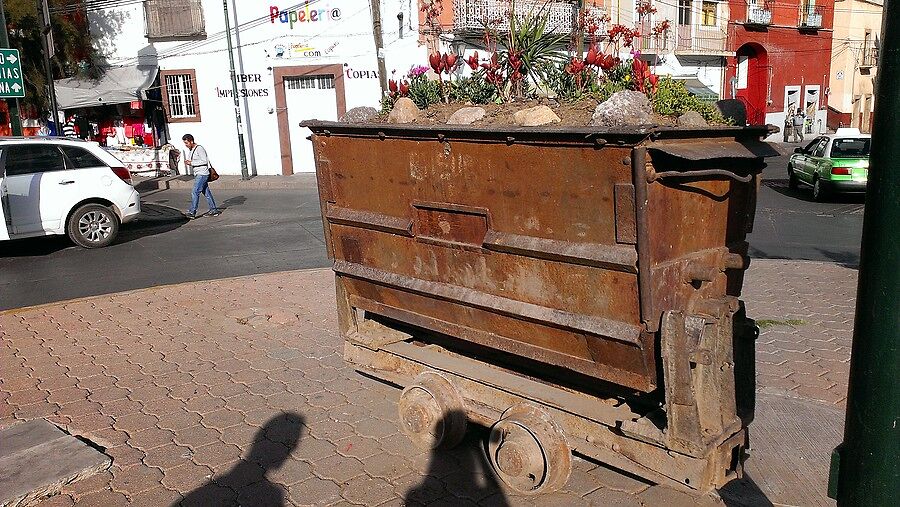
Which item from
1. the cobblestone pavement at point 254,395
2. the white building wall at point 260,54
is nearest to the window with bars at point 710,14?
the white building wall at point 260,54

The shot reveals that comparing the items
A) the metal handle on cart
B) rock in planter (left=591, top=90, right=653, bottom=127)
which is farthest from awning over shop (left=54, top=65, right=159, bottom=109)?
the metal handle on cart

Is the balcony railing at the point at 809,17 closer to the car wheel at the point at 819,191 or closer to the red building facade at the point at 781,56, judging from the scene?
the red building facade at the point at 781,56

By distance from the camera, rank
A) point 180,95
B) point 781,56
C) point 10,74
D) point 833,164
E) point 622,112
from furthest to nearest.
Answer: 1. point 781,56
2. point 180,95
3. point 833,164
4. point 10,74
5. point 622,112

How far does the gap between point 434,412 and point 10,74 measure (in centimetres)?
1113

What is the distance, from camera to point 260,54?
22719 mm

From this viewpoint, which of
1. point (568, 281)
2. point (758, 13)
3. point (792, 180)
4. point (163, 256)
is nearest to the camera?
point (568, 281)

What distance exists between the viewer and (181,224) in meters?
14.2

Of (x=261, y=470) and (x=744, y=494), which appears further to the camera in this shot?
(x=261, y=470)

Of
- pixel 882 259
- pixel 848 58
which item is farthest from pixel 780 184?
pixel 848 58

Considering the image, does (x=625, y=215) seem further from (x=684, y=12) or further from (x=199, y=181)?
(x=684, y=12)

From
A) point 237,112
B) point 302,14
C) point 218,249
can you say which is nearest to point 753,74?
point 302,14

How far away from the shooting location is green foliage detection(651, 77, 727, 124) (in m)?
3.77

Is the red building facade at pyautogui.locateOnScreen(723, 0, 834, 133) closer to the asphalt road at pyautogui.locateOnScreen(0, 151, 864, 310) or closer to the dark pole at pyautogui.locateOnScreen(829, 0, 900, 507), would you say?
the asphalt road at pyautogui.locateOnScreen(0, 151, 864, 310)

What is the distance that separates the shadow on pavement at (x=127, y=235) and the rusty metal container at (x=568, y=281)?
29.4ft
